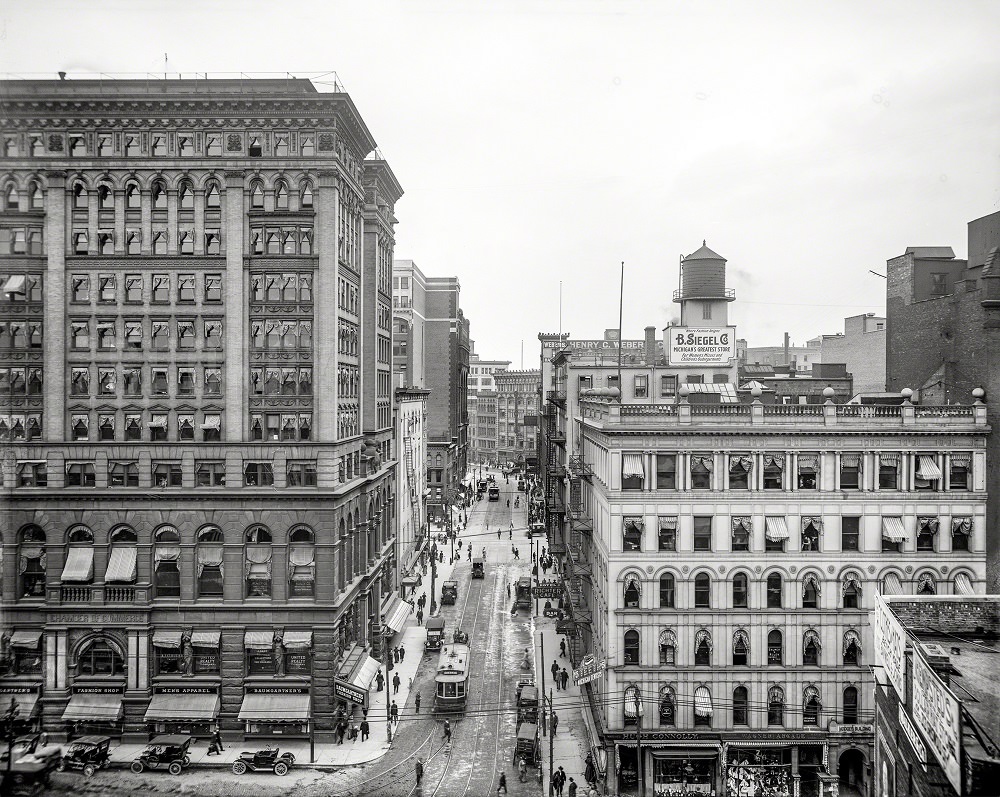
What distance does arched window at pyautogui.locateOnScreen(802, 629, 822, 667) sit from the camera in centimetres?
3922

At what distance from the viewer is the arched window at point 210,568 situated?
4550cm

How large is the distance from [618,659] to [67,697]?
99.6ft

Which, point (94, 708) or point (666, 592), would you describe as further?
point (94, 708)

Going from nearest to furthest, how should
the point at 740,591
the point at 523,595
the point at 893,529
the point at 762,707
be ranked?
1. the point at 762,707
2. the point at 893,529
3. the point at 740,591
4. the point at 523,595

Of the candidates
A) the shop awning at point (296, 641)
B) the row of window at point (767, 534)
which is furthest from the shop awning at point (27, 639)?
the row of window at point (767, 534)

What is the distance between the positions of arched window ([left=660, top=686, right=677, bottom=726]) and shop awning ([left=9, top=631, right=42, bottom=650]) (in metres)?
34.0

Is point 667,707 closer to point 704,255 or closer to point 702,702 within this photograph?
point 702,702

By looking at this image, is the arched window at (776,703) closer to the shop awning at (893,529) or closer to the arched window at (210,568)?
the shop awning at (893,529)

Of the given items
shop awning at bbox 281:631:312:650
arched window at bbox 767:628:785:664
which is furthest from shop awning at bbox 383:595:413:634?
arched window at bbox 767:628:785:664

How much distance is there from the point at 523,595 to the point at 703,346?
2675cm

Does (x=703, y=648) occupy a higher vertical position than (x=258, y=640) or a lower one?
higher

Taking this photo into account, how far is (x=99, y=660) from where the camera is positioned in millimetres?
45469

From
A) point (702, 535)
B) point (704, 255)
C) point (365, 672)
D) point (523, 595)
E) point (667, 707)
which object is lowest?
point (523, 595)

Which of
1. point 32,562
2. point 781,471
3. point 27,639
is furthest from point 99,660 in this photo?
point 781,471
